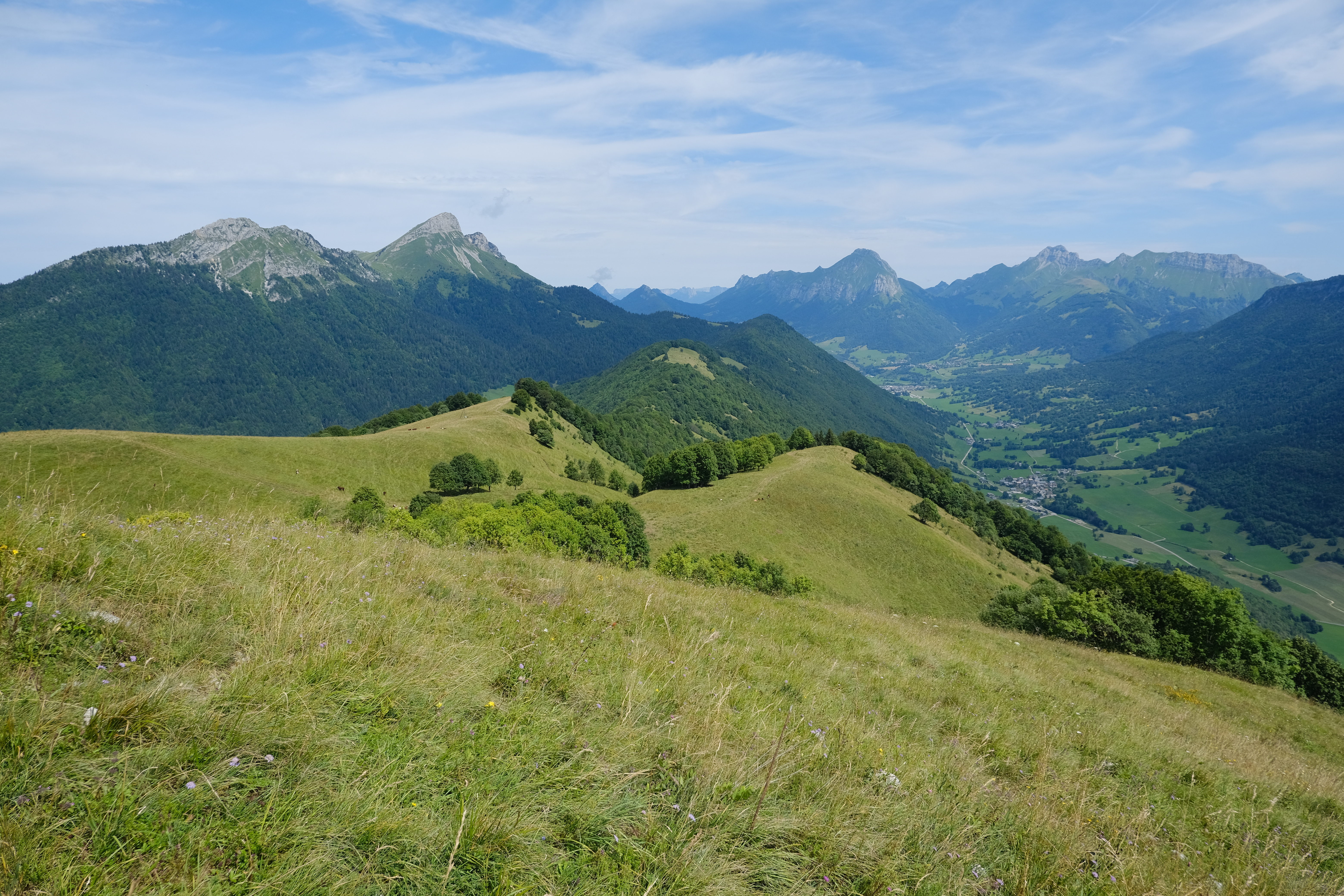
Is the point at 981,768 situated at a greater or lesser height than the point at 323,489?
greater

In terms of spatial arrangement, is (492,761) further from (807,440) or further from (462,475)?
(807,440)

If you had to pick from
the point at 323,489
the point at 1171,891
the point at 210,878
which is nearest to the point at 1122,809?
the point at 1171,891

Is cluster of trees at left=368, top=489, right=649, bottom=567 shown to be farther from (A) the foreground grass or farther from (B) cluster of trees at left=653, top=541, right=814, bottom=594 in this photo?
(A) the foreground grass

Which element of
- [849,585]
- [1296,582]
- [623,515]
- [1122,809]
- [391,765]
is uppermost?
[391,765]

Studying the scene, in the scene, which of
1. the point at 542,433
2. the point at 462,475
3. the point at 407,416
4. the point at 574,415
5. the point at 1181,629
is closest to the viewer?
the point at 1181,629

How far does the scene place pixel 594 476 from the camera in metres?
104

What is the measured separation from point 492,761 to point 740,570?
42.5 m

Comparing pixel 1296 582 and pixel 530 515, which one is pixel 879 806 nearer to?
pixel 530 515

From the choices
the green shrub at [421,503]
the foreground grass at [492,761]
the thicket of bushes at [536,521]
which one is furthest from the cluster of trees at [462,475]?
the foreground grass at [492,761]

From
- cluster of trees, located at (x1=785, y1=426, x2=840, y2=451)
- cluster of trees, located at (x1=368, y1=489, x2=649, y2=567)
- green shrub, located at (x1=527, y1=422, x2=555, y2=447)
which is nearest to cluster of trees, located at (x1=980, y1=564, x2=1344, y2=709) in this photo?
cluster of trees, located at (x1=368, y1=489, x2=649, y2=567)

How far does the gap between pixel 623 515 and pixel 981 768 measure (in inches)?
1993

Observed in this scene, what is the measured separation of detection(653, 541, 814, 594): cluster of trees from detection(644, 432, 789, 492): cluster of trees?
31.8 m

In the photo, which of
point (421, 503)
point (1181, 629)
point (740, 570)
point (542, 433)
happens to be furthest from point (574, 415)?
point (1181, 629)

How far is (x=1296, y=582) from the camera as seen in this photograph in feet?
578
